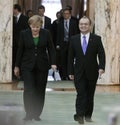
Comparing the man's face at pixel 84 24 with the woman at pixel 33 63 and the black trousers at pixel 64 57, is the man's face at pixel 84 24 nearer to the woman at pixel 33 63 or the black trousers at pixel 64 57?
the woman at pixel 33 63

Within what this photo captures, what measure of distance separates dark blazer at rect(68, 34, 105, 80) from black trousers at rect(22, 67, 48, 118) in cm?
51

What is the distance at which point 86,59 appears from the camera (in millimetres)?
6742

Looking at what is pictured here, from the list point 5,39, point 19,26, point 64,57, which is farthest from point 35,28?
point 19,26

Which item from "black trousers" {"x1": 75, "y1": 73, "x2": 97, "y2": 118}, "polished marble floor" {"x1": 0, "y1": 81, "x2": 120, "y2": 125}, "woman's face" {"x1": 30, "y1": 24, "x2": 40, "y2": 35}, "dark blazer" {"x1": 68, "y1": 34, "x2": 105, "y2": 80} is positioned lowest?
"polished marble floor" {"x1": 0, "y1": 81, "x2": 120, "y2": 125}

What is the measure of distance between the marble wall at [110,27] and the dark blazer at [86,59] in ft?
18.9

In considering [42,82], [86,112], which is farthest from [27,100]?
[86,112]

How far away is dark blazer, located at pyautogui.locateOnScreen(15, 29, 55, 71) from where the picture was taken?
6.86 m

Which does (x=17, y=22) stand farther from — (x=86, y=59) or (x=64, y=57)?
(x=86, y=59)

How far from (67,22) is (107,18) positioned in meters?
1.33

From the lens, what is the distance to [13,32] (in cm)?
1374

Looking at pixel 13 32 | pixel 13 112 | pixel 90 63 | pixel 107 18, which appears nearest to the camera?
pixel 13 112

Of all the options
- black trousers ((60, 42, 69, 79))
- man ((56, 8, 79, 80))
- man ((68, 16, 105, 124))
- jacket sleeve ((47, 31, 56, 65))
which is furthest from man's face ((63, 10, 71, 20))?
man ((68, 16, 105, 124))

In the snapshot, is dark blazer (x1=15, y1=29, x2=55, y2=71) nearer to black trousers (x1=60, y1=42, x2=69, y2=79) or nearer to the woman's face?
the woman's face

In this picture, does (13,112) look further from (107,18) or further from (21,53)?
(107,18)
